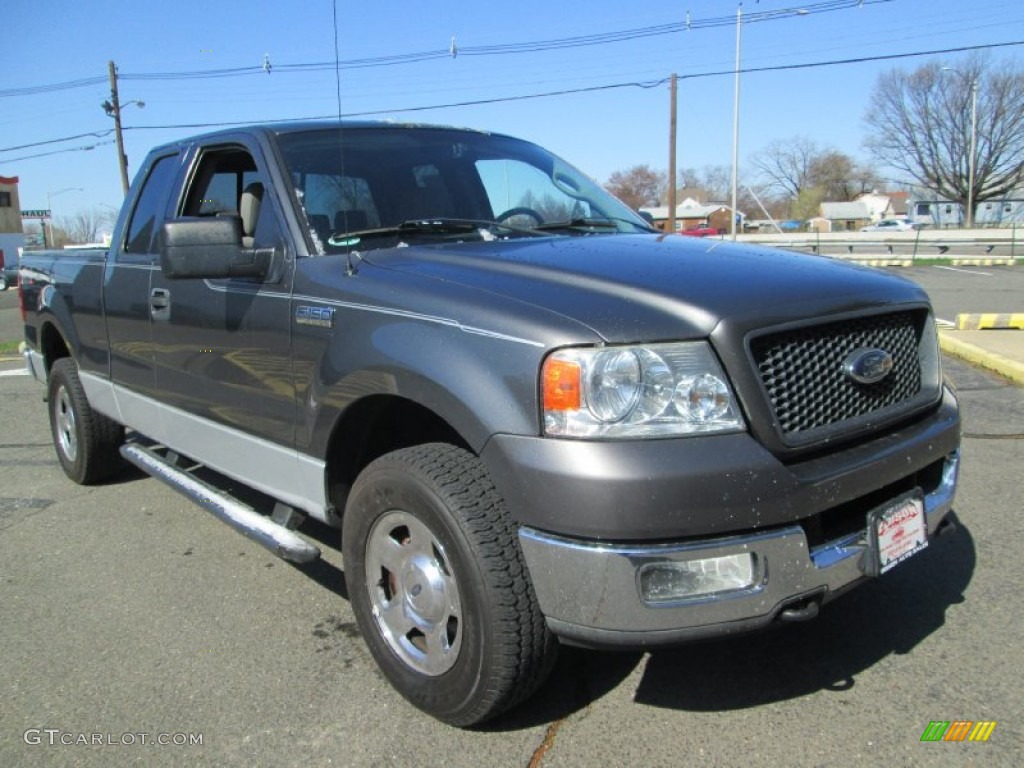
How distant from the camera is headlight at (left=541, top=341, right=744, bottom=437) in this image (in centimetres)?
219

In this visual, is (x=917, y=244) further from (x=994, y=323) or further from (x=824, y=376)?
(x=824, y=376)

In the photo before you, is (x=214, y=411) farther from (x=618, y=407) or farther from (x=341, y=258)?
(x=618, y=407)

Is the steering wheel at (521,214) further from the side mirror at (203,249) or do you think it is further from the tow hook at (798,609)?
the tow hook at (798,609)

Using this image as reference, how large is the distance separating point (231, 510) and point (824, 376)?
2.42 metres

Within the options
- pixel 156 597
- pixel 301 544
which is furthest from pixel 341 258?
pixel 156 597

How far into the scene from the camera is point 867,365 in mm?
2523

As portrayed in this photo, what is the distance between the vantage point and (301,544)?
3129 millimetres

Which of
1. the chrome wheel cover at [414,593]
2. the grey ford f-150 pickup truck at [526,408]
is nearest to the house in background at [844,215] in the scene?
the grey ford f-150 pickup truck at [526,408]

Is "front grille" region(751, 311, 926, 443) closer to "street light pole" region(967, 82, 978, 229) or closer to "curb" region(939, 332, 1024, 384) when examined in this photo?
"curb" region(939, 332, 1024, 384)

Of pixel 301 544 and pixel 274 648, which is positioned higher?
pixel 301 544

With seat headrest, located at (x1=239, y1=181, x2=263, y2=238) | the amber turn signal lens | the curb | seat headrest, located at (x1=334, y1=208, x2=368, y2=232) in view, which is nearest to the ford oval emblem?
the amber turn signal lens

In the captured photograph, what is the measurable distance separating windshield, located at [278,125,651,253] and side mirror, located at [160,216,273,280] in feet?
0.94

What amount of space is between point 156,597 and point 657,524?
2.56 m

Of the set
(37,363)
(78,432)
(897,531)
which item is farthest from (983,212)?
(897,531)
